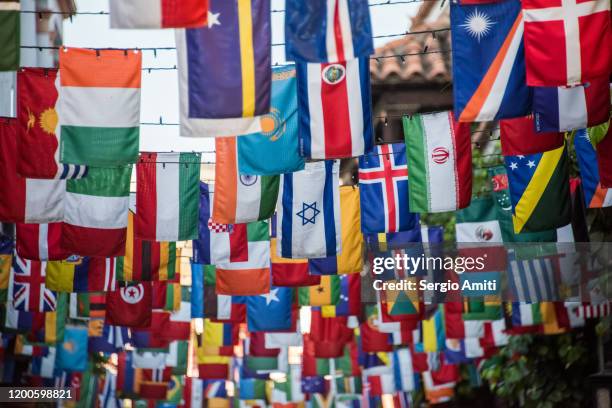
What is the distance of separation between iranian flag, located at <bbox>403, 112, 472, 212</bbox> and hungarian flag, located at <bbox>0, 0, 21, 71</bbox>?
580 cm

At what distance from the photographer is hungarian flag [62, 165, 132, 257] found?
15.6 metres

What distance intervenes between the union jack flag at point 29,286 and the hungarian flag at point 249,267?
454cm

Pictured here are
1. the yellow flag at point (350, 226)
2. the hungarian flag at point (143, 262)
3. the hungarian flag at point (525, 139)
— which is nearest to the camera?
the hungarian flag at point (525, 139)

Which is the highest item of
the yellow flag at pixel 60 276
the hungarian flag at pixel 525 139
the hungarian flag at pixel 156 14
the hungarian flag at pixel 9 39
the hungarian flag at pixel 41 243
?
the hungarian flag at pixel 9 39

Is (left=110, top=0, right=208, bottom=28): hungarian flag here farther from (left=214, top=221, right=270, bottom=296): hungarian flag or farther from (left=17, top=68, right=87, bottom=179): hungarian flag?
(left=214, top=221, right=270, bottom=296): hungarian flag

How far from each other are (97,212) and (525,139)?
20.5ft

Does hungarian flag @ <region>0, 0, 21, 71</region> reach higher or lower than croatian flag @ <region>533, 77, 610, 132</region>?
higher

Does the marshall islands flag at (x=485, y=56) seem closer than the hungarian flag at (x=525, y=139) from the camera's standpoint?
Yes

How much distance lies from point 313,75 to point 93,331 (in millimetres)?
17070

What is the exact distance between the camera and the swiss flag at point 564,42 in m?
10.9

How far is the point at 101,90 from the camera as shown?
1263 cm

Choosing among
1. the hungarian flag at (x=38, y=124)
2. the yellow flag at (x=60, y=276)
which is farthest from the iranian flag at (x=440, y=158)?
the yellow flag at (x=60, y=276)

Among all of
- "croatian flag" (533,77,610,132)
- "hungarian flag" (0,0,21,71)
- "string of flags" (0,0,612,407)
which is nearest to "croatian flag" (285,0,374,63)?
"string of flags" (0,0,612,407)

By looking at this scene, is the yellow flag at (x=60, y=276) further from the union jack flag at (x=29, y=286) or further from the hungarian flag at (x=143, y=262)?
the union jack flag at (x=29, y=286)
